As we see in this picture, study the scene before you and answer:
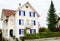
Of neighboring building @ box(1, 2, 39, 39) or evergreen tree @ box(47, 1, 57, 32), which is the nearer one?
neighboring building @ box(1, 2, 39, 39)

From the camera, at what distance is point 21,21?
1767 inches

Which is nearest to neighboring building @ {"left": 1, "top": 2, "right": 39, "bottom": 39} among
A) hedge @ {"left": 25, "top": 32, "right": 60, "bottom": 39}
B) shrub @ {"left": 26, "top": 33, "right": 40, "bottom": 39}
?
shrub @ {"left": 26, "top": 33, "right": 40, "bottom": 39}

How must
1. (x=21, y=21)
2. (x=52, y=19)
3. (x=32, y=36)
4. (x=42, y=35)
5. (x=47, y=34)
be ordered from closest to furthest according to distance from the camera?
(x=32, y=36), (x=21, y=21), (x=42, y=35), (x=47, y=34), (x=52, y=19)

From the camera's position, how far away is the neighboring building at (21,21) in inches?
1737

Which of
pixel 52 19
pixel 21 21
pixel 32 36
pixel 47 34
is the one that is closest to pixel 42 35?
pixel 47 34

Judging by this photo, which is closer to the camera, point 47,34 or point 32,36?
point 32,36

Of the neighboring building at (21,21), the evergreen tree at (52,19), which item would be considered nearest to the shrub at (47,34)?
the neighboring building at (21,21)

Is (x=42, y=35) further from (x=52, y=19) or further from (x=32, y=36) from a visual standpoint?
(x=52, y=19)

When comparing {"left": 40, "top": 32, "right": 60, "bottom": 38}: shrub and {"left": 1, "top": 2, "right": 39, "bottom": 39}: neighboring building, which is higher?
{"left": 1, "top": 2, "right": 39, "bottom": 39}: neighboring building

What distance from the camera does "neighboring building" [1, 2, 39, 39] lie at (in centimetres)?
4413

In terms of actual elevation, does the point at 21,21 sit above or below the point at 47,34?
above

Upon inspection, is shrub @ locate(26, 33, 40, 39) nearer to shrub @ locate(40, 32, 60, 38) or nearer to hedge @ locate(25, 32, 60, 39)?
hedge @ locate(25, 32, 60, 39)

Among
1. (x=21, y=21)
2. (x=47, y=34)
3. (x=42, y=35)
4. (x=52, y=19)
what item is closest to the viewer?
(x=21, y=21)

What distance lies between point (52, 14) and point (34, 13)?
1225 cm
